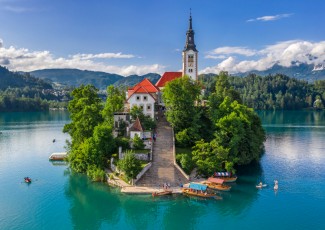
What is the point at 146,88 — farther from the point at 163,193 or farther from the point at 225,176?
the point at 163,193

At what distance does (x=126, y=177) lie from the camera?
49281 millimetres

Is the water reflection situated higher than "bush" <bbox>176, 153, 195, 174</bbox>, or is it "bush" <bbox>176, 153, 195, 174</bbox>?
"bush" <bbox>176, 153, 195, 174</bbox>

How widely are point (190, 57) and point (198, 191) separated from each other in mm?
36668

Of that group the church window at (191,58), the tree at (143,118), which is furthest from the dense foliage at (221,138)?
the church window at (191,58)

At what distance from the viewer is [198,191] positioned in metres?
46.3

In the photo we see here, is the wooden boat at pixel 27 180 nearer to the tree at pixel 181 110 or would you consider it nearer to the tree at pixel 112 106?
the tree at pixel 112 106

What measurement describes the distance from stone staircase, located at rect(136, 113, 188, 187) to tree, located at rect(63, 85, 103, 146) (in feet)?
39.4

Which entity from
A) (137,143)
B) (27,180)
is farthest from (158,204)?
(27,180)

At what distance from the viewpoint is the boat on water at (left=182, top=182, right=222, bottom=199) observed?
45.9 metres

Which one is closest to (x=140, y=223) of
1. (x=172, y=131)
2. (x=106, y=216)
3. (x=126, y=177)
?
(x=106, y=216)

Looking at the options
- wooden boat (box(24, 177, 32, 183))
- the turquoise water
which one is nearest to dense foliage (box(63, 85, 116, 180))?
the turquoise water

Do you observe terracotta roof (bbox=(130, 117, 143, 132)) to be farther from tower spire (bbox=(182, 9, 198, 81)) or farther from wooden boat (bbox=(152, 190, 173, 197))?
tower spire (bbox=(182, 9, 198, 81))

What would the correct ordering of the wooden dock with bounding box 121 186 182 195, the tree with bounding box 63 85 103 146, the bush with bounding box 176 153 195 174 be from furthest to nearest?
1. the tree with bounding box 63 85 103 146
2. the bush with bounding box 176 153 195 174
3. the wooden dock with bounding box 121 186 182 195

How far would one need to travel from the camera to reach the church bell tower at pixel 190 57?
7419 centimetres
